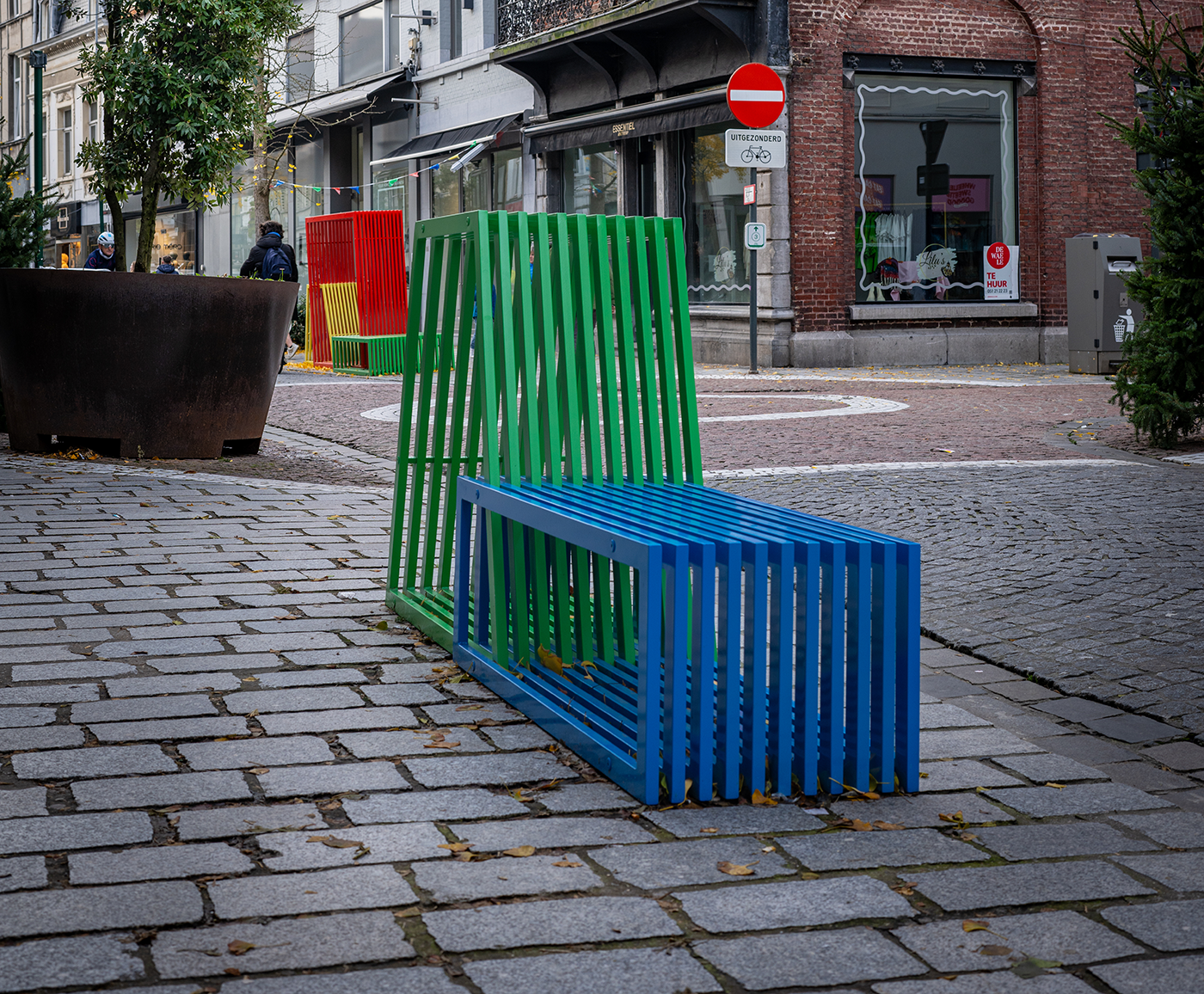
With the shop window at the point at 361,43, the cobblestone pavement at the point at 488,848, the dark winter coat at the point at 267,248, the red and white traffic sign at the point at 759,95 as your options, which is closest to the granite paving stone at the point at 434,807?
the cobblestone pavement at the point at 488,848

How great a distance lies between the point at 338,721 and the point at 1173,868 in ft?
6.66

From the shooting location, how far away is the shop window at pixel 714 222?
20516mm

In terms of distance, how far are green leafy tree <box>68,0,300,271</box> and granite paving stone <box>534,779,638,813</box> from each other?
23.7 feet

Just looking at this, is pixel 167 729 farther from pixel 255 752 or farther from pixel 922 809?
pixel 922 809

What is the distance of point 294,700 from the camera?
4.12 m

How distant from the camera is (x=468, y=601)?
14.8 feet

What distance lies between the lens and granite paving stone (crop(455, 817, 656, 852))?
3068mm

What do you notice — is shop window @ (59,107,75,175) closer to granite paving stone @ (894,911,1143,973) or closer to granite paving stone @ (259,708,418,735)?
granite paving stone @ (259,708,418,735)

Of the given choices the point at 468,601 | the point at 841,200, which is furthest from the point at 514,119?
the point at 468,601

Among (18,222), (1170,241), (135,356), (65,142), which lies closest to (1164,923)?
(135,356)

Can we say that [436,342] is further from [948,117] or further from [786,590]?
[948,117]

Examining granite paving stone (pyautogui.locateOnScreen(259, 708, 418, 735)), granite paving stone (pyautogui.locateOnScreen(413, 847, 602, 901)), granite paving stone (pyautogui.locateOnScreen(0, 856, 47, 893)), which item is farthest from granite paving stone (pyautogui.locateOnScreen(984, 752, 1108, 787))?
granite paving stone (pyautogui.locateOnScreen(0, 856, 47, 893))

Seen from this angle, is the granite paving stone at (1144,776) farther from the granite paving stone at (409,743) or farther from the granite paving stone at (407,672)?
the granite paving stone at (407,672)

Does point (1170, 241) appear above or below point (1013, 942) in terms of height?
above
